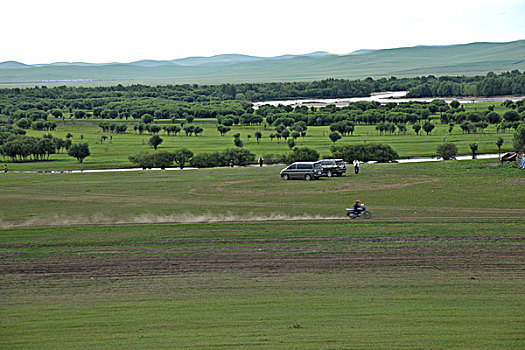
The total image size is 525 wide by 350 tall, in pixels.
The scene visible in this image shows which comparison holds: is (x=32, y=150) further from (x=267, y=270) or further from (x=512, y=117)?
(x=512, y=117)

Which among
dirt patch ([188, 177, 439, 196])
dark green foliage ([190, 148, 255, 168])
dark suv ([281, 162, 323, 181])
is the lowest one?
dark green foliage ([190, 148, 255, 168])

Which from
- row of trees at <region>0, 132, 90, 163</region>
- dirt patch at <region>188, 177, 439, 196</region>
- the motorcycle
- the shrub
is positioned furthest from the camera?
row of trees at <region>0, 132, 90, 163</region>

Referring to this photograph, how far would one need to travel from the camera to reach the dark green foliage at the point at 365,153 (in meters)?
80.8

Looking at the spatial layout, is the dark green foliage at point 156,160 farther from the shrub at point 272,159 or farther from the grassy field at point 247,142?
the shrub at point 272,159

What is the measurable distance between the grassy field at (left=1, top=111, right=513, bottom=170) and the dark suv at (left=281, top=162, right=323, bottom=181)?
37.8m

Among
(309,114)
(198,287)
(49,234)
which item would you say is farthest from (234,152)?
(309,114)

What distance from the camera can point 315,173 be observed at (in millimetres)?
50875

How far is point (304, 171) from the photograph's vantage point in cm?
5088

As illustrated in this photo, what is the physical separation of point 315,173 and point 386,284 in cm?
3000

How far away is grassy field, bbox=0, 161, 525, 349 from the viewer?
16.8m

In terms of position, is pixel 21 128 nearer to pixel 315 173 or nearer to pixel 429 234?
pixel 315 173

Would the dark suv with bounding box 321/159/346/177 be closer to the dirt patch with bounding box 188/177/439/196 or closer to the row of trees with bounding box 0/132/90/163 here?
the dirt patch with bounding box 188/177/439/196

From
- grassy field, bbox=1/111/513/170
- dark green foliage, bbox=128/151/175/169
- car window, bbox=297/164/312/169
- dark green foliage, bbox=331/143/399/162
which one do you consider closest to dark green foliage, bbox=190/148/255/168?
dark green foliage, bbox=128/151/175/169

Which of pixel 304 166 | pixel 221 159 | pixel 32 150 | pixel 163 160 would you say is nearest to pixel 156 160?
pixel 163 160
